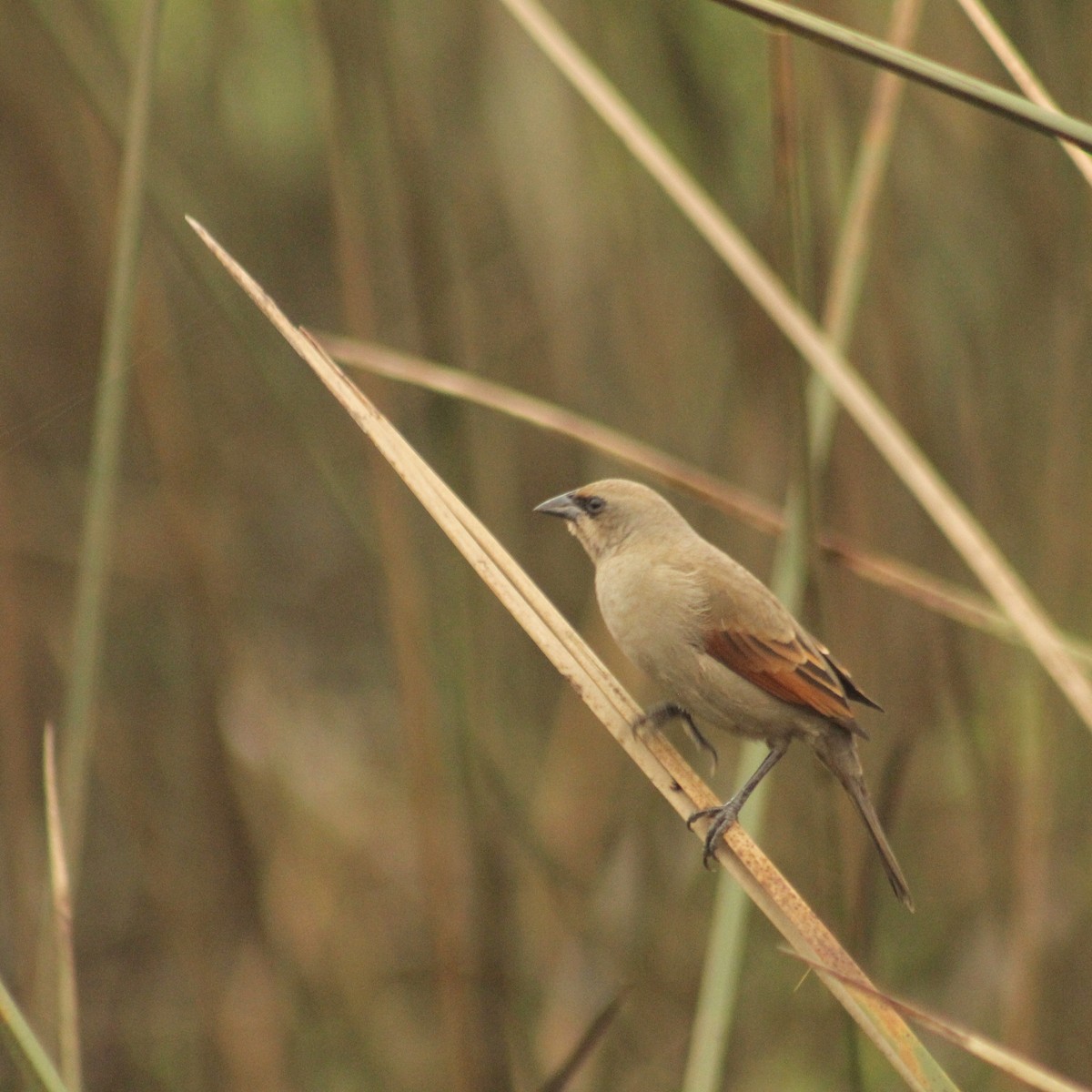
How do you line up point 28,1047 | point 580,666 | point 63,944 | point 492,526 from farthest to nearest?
point 492,526 → point 580,666 → point 63,944 → point 28,1047

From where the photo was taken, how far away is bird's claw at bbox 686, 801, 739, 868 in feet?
6.59

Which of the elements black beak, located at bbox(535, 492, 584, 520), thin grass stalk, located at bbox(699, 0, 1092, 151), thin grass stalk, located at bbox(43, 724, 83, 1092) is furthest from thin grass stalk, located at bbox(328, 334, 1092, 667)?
thin grass stalk, located at bbox(699, 0, 1092, 151)

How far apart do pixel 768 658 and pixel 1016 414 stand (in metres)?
1.50

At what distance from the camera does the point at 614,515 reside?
311cm

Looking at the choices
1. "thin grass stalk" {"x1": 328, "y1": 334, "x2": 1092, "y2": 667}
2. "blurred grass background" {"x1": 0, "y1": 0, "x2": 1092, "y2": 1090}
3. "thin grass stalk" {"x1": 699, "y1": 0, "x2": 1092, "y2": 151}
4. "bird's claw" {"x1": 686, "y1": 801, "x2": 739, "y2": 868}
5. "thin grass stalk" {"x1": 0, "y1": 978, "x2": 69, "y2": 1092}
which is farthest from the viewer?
"blurred grass background" {"x1": 0, "y1": 0, "x2": 1092, "y2": 1090}

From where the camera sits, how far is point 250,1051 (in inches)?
141

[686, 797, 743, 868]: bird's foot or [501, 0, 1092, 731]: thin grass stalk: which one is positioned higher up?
[501, 0, 1092, 731]: thin grass stalk

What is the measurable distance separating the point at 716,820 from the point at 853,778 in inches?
22.3

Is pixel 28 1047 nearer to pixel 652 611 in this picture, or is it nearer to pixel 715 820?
pixel 715 820

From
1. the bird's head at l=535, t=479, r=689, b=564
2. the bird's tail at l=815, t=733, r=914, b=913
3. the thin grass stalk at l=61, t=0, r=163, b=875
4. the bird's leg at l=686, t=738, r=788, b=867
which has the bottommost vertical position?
the bird's tail at l=815, t=733, r=914, b=913

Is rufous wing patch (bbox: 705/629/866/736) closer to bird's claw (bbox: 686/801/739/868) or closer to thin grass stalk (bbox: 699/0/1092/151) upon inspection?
bird's claw (bbox: 686/801/739/868)

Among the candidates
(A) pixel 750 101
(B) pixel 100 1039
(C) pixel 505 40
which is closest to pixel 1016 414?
(A) pixel 750 101

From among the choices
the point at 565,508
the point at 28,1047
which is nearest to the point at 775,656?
the point at 565,508

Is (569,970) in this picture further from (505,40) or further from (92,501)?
(505,40)
